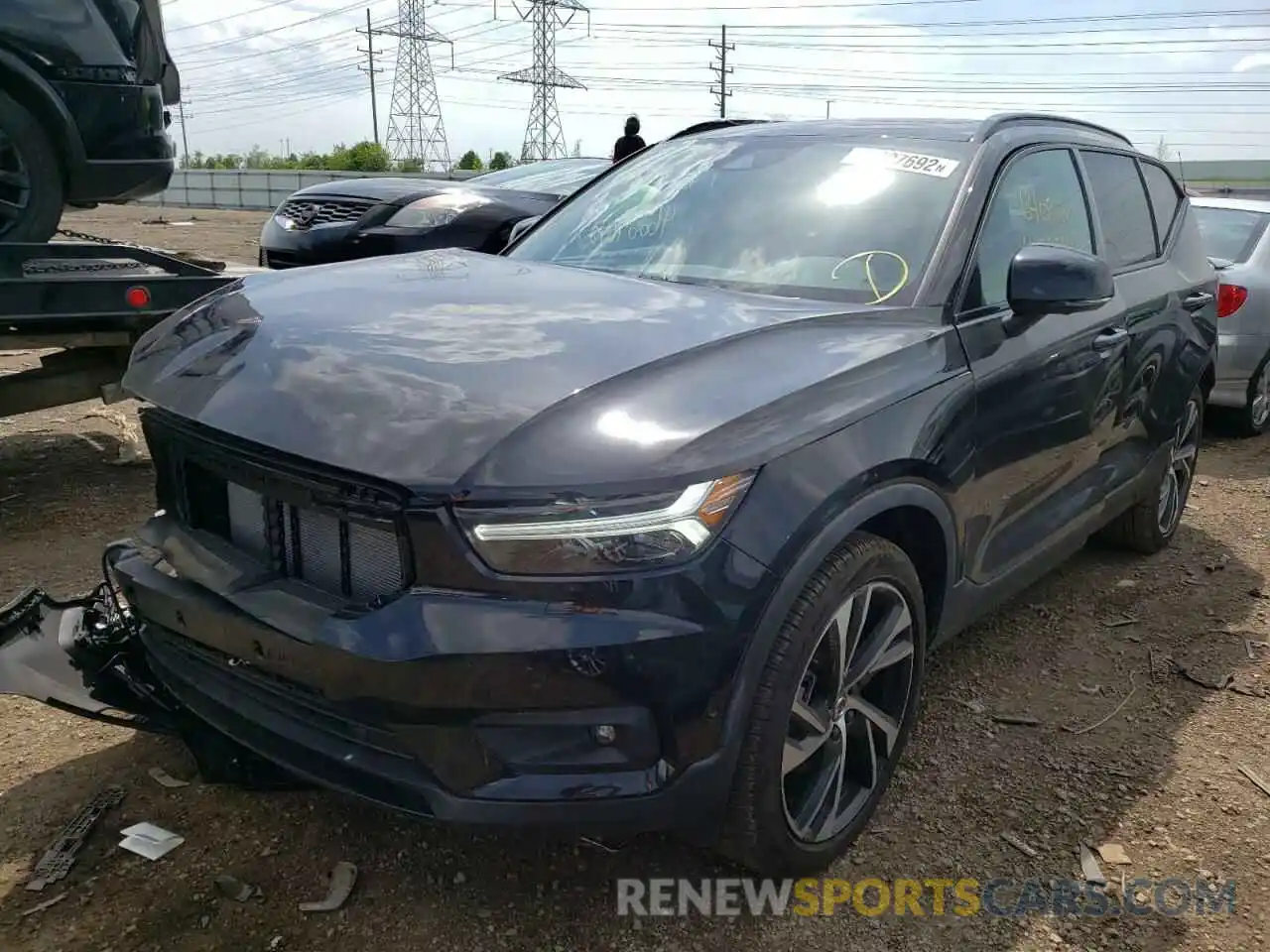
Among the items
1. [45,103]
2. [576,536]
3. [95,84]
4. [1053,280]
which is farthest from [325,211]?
[576,536]

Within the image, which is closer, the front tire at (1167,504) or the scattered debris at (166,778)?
the scattered debris at (166,778)

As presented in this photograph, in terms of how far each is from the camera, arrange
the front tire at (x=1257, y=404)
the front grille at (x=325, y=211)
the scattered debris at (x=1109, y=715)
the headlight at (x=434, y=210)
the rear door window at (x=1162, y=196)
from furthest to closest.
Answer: the front grille at (x=325, y=211)
the headlight at (x=434, y=210)
the front tire at (x=1257, y=404)
the rear door window at (x=1162, y=196)
the scattered debris at (x=1109, y=715)

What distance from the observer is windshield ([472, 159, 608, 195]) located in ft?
25.5

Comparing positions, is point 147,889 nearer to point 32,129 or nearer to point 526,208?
point 32,129

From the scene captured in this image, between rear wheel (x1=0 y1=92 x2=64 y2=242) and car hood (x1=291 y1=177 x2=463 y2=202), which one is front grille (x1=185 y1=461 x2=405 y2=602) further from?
car hood (x1=291 y1=177 x2=463 y2=202)

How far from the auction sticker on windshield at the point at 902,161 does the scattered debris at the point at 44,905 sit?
2822 mm

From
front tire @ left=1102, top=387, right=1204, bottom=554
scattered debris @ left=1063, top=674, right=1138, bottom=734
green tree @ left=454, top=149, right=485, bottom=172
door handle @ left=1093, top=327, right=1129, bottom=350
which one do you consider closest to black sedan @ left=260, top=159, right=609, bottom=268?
front tire @ left=1102, top=387, right=1204, bottom=554

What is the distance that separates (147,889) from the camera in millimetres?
2363

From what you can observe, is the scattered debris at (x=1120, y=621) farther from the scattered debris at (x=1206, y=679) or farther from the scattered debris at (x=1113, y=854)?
the scattered debris at (x=1113, y=854)

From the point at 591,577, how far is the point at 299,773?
733 millimetres

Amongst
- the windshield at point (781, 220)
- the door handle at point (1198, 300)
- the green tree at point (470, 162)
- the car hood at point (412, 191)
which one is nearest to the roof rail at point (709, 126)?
the windshield at point (781, 220)

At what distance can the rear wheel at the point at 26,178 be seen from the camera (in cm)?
452

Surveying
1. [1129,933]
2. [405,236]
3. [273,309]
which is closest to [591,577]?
[273,309]

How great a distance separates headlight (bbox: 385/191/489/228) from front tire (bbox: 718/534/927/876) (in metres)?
5.17
